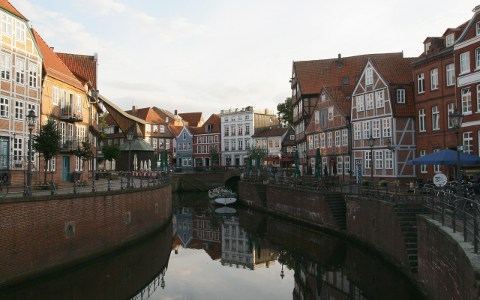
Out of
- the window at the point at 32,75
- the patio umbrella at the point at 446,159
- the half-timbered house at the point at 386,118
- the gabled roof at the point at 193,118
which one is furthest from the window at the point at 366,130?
the gabled roof at the point at 193,118

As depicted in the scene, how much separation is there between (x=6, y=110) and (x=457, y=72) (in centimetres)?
2581

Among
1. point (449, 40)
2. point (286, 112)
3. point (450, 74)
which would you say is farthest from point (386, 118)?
point (286, 112)

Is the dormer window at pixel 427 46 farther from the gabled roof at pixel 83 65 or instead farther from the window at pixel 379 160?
the gabled roof at pixel 83 65

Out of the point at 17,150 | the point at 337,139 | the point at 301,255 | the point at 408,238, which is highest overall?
the point at 337,139

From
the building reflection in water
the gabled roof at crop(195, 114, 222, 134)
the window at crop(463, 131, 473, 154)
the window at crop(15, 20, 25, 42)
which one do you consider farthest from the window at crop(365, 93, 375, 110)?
the gabled roof at crop(195, 114, 222, 134)

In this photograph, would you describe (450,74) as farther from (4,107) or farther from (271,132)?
(271,132)

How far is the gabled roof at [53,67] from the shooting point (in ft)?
91.4

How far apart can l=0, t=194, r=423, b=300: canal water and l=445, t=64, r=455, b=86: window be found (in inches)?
518

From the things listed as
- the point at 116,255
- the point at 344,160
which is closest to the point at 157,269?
the point at 116,255

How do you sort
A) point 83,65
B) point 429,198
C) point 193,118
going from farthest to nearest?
point 193,118, point 83,65, point 429,198

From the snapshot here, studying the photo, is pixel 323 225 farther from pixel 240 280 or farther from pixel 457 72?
pixel 457 72

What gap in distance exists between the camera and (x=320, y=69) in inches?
2100

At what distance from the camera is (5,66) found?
23484 millimetres

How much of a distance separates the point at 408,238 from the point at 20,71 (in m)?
21.2
